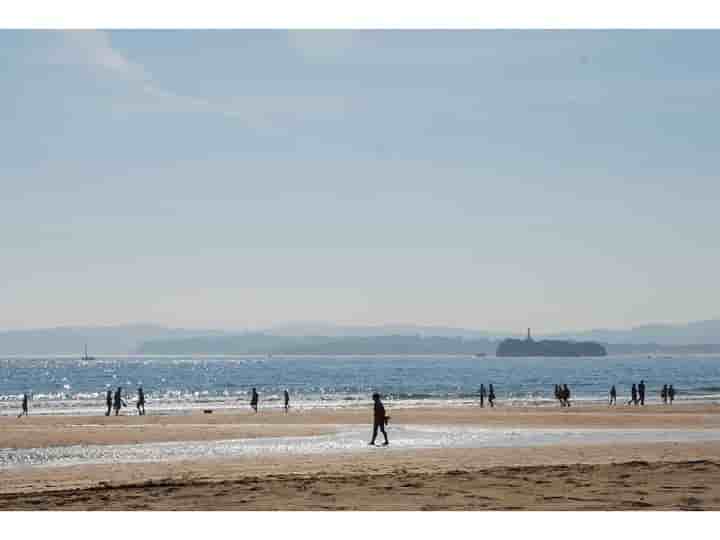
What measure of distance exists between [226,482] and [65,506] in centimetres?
330

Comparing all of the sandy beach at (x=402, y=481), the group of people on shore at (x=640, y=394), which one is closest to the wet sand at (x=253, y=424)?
the sandy beach at (x=402, y=481)

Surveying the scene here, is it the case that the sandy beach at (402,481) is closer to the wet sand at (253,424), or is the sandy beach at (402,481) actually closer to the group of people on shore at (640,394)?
the wet sand at (253,424)

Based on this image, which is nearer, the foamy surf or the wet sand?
the foamy surf

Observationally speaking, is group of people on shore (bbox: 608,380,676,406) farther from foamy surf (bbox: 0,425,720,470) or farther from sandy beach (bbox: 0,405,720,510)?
sandy beach (bbox: 0,405,720,510)

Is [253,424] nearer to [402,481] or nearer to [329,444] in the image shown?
[329,444]

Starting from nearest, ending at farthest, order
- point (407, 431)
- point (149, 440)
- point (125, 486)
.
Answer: point (125, 486) < point (149, 440) < point (407, 431)

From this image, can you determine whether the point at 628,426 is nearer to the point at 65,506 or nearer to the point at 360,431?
the point at 360,431

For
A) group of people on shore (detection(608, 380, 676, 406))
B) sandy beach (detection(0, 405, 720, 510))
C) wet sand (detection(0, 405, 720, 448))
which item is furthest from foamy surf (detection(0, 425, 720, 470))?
group of people on shore (detection(608, 380, 676, 406))

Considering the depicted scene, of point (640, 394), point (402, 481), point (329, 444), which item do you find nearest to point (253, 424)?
point (329, 444)

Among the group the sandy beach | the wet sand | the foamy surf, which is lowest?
the wet sand

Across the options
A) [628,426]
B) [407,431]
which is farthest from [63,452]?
[628,426]

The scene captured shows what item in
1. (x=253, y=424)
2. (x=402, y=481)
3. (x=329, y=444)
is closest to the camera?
(x=402, y=481)
